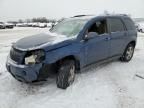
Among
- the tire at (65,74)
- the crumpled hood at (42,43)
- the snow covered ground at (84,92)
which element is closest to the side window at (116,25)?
the snow covered ground at (84,92)

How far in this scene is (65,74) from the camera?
4352 mm

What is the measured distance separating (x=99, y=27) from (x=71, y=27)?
2.68ft

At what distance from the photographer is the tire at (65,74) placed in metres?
4.34

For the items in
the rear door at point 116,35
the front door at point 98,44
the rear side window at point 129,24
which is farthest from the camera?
the rear side window at point 129,24

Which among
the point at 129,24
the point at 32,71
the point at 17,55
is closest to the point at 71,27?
the point at 17,55

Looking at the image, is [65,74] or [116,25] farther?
[116,25]

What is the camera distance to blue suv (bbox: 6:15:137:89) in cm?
405

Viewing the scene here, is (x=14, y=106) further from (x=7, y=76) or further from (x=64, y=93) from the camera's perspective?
(x=7, y=76)

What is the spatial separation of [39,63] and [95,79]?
1.83 metres

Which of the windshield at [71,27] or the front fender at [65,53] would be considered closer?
the front fender at [65,53]

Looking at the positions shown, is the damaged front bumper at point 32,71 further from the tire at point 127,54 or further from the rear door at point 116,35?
the tire at point 127,54

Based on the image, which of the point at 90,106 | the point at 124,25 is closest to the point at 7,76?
the point at 90,106

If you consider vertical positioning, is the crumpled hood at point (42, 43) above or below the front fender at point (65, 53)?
above

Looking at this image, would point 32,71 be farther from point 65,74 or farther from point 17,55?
point 65,74
